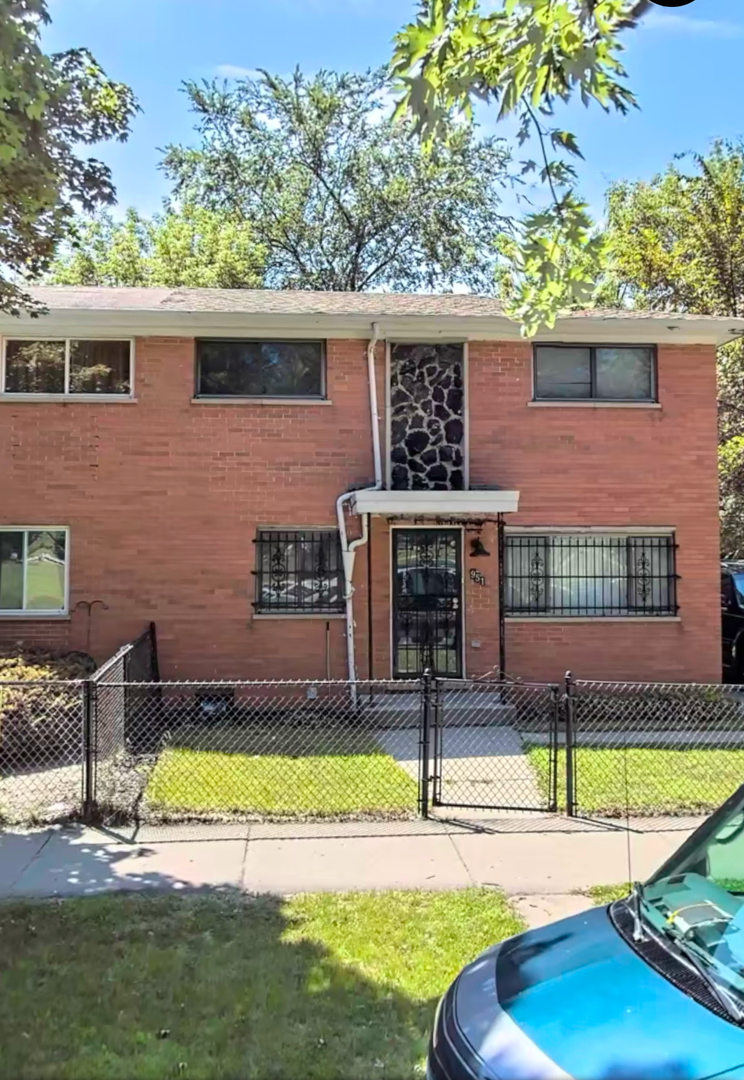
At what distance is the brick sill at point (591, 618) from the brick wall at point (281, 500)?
89mm

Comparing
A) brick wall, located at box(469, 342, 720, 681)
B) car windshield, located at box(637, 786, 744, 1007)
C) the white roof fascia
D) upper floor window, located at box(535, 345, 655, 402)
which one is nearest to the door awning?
brick wall, located at box(469, 342, 720, 681)

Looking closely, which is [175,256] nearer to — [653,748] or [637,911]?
[653,748]

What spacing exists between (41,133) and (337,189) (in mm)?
23619

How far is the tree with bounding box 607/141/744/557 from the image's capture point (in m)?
20.3

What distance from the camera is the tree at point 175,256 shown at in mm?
25594

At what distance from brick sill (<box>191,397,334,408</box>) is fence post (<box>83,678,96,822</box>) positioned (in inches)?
235

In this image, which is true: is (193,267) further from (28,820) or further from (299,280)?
(28,820)

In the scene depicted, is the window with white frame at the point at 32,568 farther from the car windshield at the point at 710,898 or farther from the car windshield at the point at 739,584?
the car windshield at the point at 739,584

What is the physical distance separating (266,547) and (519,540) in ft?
A: 11.9

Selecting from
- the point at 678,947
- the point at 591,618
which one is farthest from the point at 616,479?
the point at 678,947

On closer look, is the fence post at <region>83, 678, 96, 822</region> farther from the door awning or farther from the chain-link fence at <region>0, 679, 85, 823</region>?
the door awning

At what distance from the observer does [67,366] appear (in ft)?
38.7

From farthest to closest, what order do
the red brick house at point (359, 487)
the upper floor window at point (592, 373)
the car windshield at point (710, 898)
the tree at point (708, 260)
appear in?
the tree at point (708, 260)
the upper floor window at point (592, 373)
the red brick house at point (359, 487)
the car windshield at point (710, 898)

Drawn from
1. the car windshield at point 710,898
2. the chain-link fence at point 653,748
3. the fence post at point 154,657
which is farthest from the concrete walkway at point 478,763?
the car windshield at point 710,898
